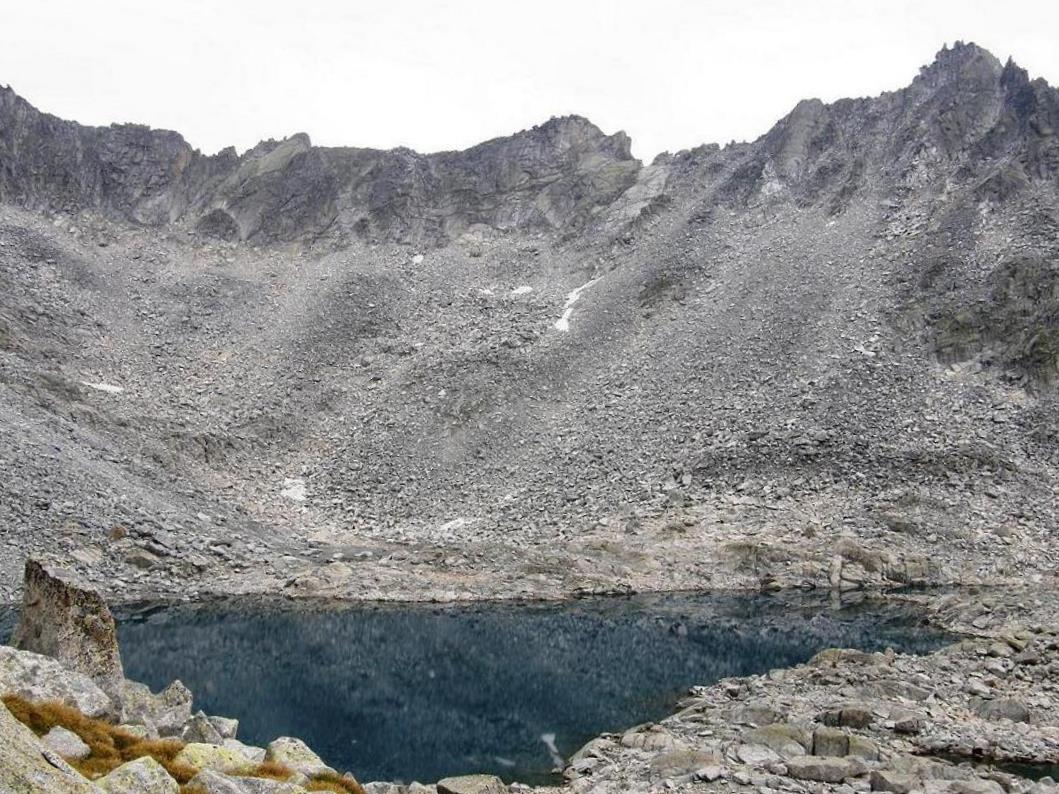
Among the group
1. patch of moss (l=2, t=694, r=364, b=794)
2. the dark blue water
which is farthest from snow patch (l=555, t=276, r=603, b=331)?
patch of moss (l=2, t=694, r=364, b=794)

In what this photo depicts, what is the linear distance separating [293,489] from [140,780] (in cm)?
5206

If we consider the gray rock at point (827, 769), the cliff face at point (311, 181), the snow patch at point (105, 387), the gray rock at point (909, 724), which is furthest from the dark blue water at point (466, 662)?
the cliff face at point (311, 181)

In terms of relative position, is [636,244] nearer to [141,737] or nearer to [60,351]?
[60,351]

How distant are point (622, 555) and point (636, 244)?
152 ft

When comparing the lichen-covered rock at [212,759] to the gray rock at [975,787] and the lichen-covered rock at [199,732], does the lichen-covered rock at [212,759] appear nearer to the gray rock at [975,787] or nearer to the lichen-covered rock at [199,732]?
the lichen-covered rock at [199,732]

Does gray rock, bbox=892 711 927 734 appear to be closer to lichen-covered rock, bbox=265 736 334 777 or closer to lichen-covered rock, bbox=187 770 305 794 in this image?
lichen-covered rock, bbox=265 736 334 777

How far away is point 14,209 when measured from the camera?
88062mm

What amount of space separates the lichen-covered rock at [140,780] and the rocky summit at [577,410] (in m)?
0.05

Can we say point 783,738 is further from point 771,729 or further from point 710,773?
point 710,773

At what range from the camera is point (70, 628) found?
18.9 meters

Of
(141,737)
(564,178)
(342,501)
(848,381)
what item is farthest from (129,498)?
(564,178)

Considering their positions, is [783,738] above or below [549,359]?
below

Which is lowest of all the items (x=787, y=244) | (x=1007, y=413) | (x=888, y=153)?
(x=1007, y=413)

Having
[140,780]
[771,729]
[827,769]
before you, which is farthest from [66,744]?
[771,729]
